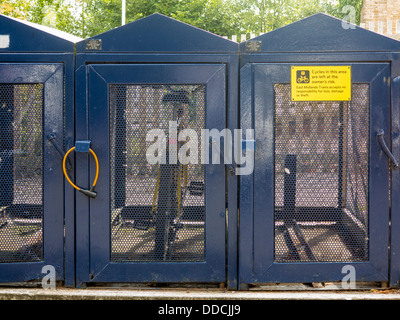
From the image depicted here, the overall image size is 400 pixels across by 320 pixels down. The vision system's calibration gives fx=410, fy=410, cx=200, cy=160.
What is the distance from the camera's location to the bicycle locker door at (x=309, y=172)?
3.23 m

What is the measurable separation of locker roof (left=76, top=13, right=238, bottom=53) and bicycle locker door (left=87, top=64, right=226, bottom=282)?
15cm

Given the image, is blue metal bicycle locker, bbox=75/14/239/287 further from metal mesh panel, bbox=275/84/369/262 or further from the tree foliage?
the tree foliage

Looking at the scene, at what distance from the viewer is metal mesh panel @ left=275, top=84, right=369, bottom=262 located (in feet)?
10.7

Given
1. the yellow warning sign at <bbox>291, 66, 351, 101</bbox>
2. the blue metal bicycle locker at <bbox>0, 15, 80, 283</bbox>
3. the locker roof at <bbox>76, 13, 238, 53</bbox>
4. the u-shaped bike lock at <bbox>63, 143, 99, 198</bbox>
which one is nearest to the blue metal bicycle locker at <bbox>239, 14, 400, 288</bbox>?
the yellow warning sign at <bbox>291, 66, 351, 101</bbox>

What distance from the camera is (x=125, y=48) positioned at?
323 centimetres

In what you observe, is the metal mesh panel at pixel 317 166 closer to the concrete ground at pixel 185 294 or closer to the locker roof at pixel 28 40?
the concrete ground at pixel 185 294

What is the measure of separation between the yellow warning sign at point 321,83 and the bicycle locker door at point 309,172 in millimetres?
51

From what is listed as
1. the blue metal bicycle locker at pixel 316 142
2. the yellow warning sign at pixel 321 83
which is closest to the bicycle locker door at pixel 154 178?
the blue metal bicycle locker at pixel 316 142

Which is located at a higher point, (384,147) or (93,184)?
(384,147)

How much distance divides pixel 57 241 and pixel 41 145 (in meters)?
0.78

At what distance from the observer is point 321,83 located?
3229 mm

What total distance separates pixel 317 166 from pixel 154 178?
1.32 meters

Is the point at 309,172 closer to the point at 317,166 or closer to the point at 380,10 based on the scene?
the point at 317,166

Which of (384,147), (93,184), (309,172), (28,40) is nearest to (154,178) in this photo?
(93,184)
